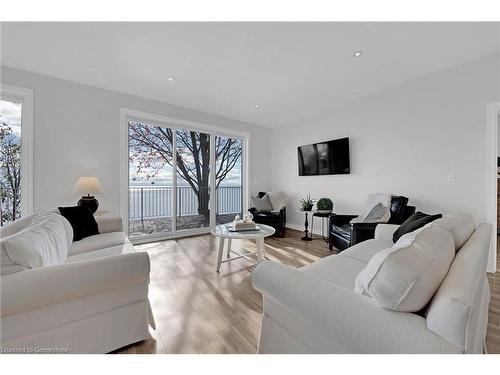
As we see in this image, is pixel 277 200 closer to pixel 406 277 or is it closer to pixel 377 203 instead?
pixel 377 203

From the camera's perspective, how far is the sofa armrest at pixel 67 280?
96 cm

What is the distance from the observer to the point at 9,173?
2695 millimetres

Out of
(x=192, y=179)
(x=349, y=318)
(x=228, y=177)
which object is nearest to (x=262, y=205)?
(x=228, y=177)

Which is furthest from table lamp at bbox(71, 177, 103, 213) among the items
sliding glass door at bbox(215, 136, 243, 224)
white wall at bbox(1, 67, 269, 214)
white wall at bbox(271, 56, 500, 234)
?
white wall at bbox(271, 56, 500, 234)

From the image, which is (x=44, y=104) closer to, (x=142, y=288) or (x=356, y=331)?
(x=142, y=288)

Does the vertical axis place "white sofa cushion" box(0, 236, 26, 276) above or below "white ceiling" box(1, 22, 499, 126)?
below

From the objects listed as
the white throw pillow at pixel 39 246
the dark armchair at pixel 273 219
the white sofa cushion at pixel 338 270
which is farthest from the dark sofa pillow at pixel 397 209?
the white throw pillow at pixel 39 246

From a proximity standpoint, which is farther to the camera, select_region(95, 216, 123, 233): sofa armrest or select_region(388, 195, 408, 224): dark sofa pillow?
select_region(388, 195, 408, 224): dark sofa pillow

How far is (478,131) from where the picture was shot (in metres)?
2.44

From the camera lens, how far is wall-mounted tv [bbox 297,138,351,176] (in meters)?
3.71

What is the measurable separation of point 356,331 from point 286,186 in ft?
13.8

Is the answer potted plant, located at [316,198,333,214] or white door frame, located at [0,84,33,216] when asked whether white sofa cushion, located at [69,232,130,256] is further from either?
potted plant, located at [316,198,333,214]

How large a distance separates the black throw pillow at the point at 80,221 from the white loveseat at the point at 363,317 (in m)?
2.10

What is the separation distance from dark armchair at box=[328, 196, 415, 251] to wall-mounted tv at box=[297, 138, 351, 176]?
1.02 meters
